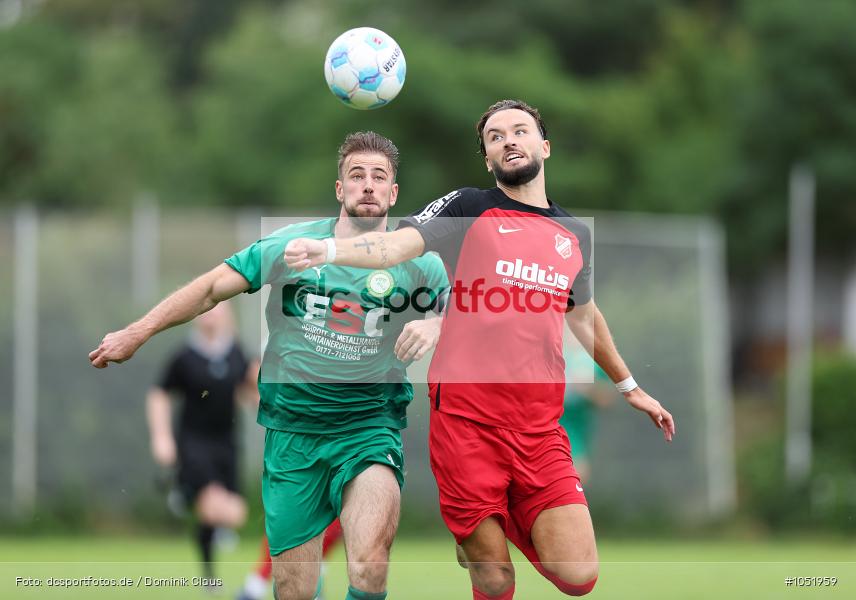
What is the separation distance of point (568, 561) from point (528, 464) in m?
0.49

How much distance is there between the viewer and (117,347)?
19.1ft

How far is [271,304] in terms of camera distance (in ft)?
21.5

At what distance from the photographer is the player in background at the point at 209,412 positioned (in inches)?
402

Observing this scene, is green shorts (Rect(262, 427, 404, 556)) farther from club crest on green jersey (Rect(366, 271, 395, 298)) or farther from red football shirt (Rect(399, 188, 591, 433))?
club crest on green jersey (Rect(366, 271, 395, 298))

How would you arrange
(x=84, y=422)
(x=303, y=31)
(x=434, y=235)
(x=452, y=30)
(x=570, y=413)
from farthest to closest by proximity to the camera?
(x=303, y=31)
(x=452, y=30)
(x=84, y=422)
(x=570, y=413)
(x=434, y=235)

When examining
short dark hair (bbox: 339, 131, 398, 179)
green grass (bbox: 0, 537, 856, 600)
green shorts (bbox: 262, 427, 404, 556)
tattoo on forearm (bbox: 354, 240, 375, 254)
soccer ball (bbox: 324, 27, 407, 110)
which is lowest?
green grass (bbox: 0, 537, 856, 600)

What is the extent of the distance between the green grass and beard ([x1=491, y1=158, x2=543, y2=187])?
14.4ft

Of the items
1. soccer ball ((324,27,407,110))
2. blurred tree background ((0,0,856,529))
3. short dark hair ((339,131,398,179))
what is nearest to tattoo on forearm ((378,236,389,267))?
short dark hair ((339,131,398,179))

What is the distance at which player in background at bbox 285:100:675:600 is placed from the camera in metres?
6.18

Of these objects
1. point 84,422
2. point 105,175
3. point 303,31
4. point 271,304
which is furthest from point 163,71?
point 271,304

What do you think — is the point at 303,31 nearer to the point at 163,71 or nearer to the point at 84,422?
the point at 163,71

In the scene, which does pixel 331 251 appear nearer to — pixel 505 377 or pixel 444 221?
pixel 444 221

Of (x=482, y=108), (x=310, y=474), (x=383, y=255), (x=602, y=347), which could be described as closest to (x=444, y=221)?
(x=383, y=255)

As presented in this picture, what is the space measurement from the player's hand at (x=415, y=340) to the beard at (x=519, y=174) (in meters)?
0.85
